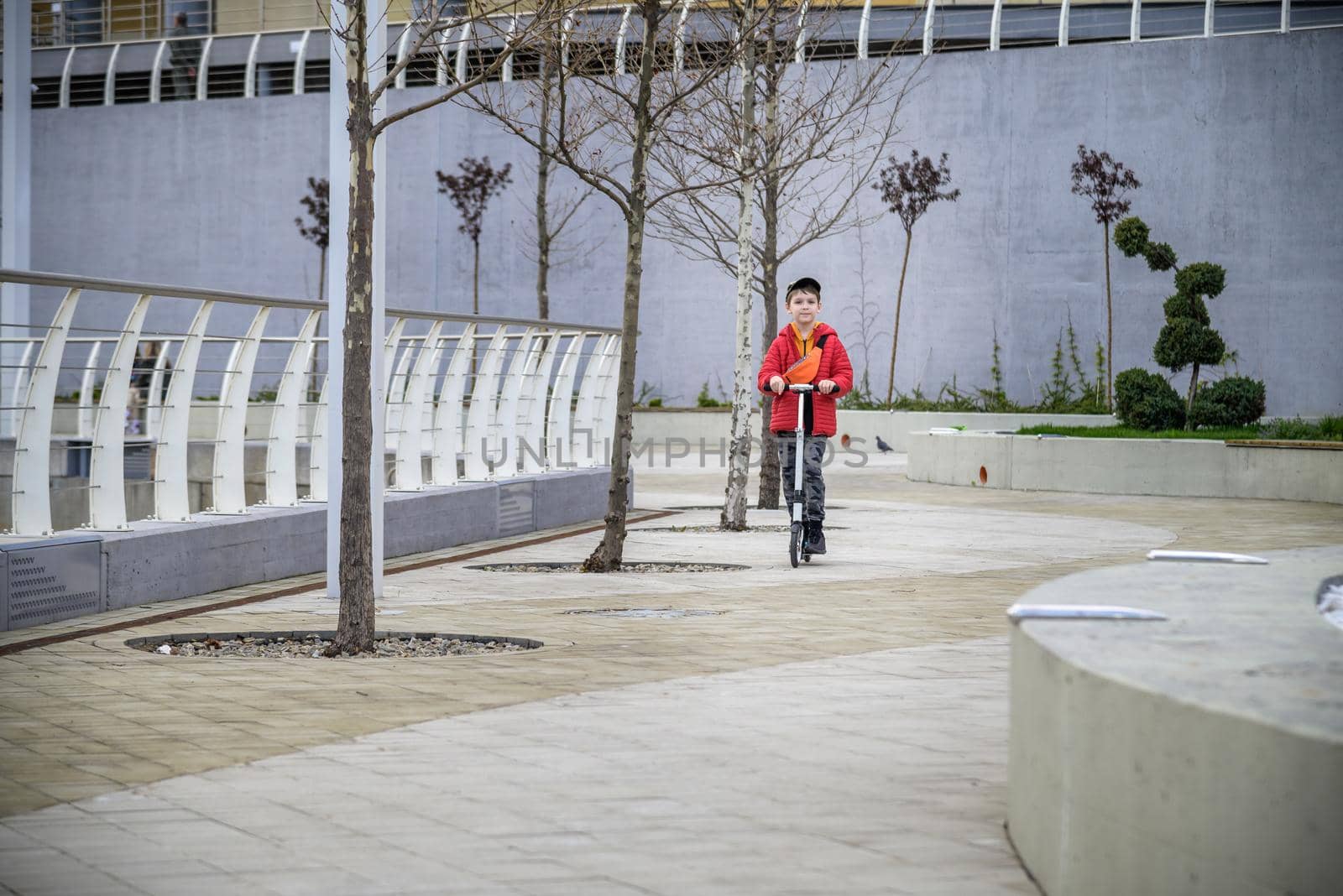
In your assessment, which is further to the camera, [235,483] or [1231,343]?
[1231,343]

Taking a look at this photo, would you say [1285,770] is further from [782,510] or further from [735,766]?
[782,510]

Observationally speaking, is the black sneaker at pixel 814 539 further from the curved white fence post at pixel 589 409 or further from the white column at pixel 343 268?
the curved white fence post at pixel 589 409

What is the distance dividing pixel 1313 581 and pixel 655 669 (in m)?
2.69

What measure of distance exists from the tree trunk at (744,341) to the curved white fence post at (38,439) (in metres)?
6.80

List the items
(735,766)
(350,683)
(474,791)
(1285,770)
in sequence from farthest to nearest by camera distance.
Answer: (350,683), (735,766), (474,791), (1285,770)

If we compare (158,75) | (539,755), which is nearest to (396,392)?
(539,755)

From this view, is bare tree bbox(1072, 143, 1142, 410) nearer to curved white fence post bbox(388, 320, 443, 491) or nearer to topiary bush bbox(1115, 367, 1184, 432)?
topiary bush bbox(1115, 367, 1184, 432)

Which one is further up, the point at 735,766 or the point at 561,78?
the point at 561,78

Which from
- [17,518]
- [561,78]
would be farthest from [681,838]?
[561,78]

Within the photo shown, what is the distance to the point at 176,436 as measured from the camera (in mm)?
8711

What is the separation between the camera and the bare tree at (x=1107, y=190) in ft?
88.7

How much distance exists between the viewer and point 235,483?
928cm

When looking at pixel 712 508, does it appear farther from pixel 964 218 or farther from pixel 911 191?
pixel 964 218

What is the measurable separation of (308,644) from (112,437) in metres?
1.80
